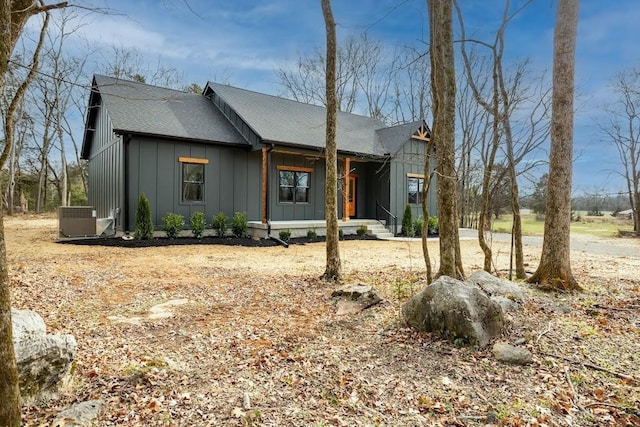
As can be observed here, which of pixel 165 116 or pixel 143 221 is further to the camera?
pixel 165 116

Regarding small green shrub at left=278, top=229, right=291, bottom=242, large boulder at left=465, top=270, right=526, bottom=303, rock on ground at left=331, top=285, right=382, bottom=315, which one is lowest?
rock on ground at left=331, top=285, right=382, bottom=315

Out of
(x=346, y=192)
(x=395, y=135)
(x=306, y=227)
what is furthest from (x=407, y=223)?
(x=306, y=227)

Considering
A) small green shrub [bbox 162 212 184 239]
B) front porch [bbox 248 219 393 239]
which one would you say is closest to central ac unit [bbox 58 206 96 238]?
small green shrub [bbox 162 212 184 239]

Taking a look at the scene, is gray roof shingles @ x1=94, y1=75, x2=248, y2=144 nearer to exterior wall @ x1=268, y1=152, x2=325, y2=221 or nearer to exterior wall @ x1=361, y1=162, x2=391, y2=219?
exterior wall @ x1=268, y1=152, x2=325, y2=221

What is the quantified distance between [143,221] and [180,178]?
1902mm

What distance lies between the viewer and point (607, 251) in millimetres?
11281

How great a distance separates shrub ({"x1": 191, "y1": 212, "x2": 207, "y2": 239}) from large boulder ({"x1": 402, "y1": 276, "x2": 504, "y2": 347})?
925 cm

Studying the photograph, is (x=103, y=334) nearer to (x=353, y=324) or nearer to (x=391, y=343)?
(x=353, y=324)

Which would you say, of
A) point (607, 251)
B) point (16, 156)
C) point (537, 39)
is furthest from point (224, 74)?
point (607, 251)

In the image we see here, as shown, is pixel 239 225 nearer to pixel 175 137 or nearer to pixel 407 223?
pixel 175 137

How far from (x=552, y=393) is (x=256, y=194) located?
38.5ft

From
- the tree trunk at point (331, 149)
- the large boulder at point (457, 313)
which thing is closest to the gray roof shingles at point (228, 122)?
the tree trunk at point (331, 149)

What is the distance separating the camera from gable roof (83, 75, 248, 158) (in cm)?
1127

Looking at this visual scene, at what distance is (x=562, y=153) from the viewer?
16.7ft
